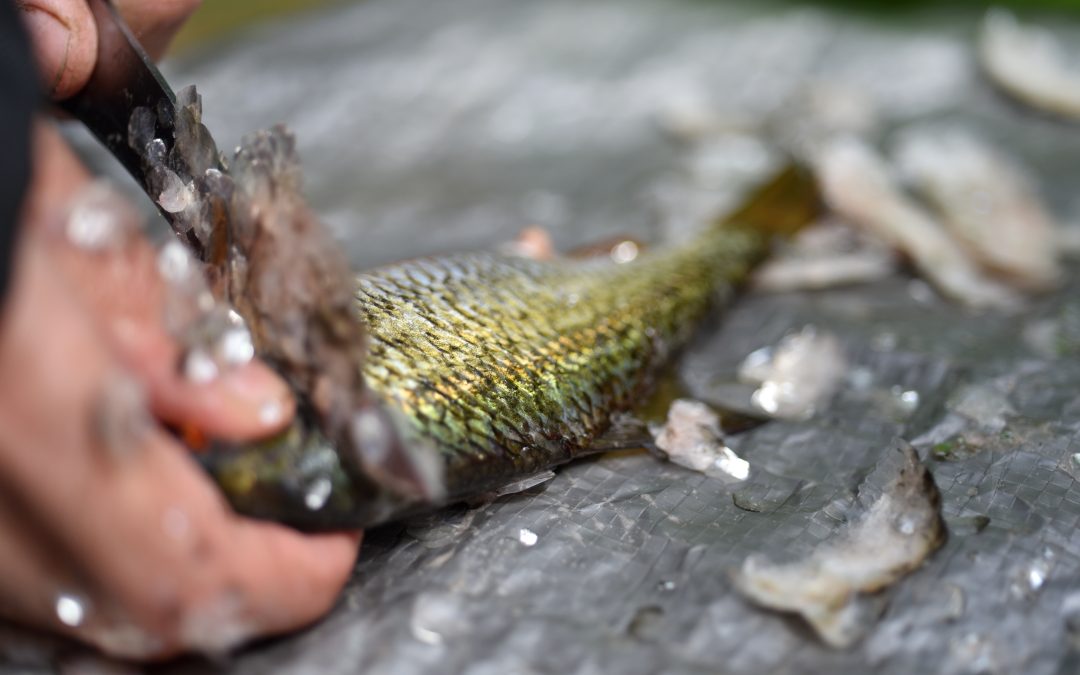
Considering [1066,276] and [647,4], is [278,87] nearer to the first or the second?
[647,4]

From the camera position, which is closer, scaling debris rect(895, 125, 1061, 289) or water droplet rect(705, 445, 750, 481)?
water droplet rect(705, 445, 750, 481)

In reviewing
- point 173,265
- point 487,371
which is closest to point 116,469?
point 173,265

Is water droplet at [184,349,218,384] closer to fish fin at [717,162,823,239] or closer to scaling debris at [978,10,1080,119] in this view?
fish fin at [717,162,823,239]

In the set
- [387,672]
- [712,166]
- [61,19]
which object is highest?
[61,19]

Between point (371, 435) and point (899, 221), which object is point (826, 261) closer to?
point (899, 221)

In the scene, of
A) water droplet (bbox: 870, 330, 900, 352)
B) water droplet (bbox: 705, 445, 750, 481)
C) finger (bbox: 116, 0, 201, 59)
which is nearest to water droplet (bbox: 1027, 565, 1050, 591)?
water droplet (bbox: 705, 445, 750, 481)

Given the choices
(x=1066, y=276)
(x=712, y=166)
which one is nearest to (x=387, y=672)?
(x=1066, y=276)

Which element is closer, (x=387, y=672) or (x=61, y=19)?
(x=387, y=672)
